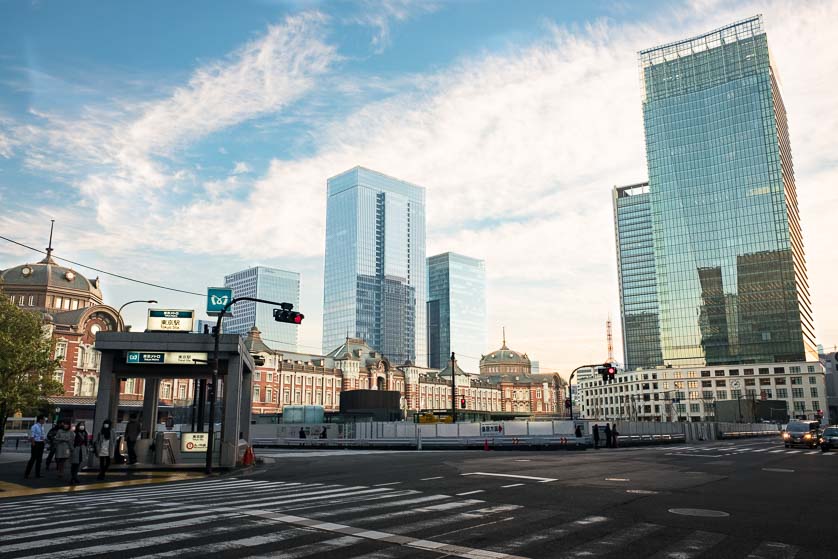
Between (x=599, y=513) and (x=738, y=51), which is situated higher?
(x=738, y=51)

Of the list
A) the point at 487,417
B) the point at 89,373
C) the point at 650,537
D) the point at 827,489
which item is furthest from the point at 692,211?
the point at 650,537

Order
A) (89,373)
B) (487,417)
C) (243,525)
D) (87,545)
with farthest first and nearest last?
(487,417)
(89,373)
(243,525)
(87,545)

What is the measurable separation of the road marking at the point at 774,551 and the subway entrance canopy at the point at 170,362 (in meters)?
22.0

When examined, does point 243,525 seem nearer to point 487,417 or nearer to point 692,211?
point 487,417

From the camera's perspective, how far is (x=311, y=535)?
1001cm

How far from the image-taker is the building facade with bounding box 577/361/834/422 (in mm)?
143750

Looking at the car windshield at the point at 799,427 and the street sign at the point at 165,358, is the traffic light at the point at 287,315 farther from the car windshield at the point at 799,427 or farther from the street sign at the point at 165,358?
the car windshield at the point at 799,427

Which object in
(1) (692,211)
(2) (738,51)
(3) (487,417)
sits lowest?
(3) (487,417)

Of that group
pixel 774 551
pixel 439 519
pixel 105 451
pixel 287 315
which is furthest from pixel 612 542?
pixel 105 451

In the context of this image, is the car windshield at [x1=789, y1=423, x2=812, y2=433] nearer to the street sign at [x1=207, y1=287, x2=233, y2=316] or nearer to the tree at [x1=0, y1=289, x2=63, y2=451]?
the street sign at [x1=207, y1=287, x2=233, y2=316]

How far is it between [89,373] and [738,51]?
16770cm

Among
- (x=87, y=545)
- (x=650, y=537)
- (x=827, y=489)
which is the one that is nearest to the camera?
(x=87, y=545)

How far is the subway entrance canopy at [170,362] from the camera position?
85.9ft

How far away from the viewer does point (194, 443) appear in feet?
87.9
